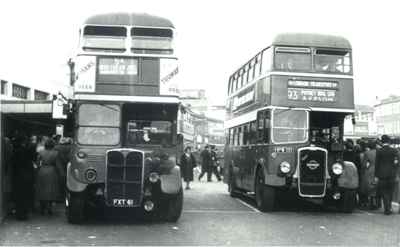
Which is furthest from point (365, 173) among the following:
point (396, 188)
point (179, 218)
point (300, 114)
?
point (179, 218)

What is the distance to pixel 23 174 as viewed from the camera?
40.3ft

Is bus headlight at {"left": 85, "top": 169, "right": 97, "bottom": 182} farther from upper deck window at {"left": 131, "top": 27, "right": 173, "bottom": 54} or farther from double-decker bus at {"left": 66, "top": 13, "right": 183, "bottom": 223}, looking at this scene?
upper deck window at {"left": 131, "top": 27, "right": 173, "bottom": 54}

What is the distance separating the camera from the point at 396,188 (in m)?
15.7

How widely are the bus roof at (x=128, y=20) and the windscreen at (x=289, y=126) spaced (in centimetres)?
353

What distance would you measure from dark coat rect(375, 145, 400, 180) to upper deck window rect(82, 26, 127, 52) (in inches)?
240

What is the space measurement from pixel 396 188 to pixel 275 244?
7.22 m

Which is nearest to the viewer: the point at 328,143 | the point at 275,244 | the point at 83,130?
the point at 275,244

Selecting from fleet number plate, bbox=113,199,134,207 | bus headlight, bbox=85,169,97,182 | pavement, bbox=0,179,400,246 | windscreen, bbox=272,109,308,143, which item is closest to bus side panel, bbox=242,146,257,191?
windscreen, bbox=272,109,308,143

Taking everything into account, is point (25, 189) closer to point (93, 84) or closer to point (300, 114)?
point (93, 84)

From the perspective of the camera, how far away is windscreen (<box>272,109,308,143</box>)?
14.4 metres

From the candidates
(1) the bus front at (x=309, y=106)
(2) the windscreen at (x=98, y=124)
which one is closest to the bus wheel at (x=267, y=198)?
(1) the bus front at (x=309, y=106)

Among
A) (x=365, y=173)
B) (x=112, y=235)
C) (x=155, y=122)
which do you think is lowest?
(x=112, y=235)

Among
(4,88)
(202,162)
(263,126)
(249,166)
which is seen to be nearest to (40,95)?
(4,88)

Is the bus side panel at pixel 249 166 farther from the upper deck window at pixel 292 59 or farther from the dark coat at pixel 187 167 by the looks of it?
the dark coat at pixel 187 167
